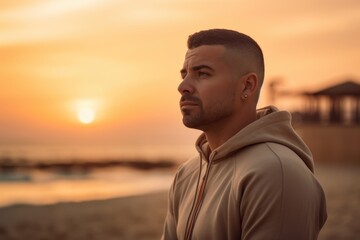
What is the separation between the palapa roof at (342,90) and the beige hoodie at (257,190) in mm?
29373

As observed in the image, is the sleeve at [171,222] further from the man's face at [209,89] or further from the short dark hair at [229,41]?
the short dark hair at [229,41]

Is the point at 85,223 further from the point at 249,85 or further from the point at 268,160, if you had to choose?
the point at 268,160

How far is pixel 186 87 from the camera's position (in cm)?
279

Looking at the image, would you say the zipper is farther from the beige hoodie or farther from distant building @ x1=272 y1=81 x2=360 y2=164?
distant building @ x1=272 y1=81 x2=360 y2=164

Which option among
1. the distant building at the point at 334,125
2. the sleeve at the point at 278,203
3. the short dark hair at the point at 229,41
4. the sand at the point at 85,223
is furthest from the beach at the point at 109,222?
the distant building at the point at 334,125

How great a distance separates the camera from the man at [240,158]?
8.02ft

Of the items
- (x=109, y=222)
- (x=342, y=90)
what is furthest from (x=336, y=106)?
(x=109, y=222)

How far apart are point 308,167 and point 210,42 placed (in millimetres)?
688

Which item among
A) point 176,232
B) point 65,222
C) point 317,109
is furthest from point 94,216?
point 317,109

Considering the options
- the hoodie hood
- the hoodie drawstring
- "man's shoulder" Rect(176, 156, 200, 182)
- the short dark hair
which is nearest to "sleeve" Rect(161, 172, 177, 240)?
"man's shoulder" Rect(176, 156, 200, 182)

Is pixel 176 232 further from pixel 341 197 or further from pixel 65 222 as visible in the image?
pixel 341 197

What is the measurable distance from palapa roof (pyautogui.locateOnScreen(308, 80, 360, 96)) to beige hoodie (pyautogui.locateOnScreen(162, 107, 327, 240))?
29.4 m

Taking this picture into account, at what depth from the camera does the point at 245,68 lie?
2.78 meters

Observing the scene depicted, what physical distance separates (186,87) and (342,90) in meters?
29.7
